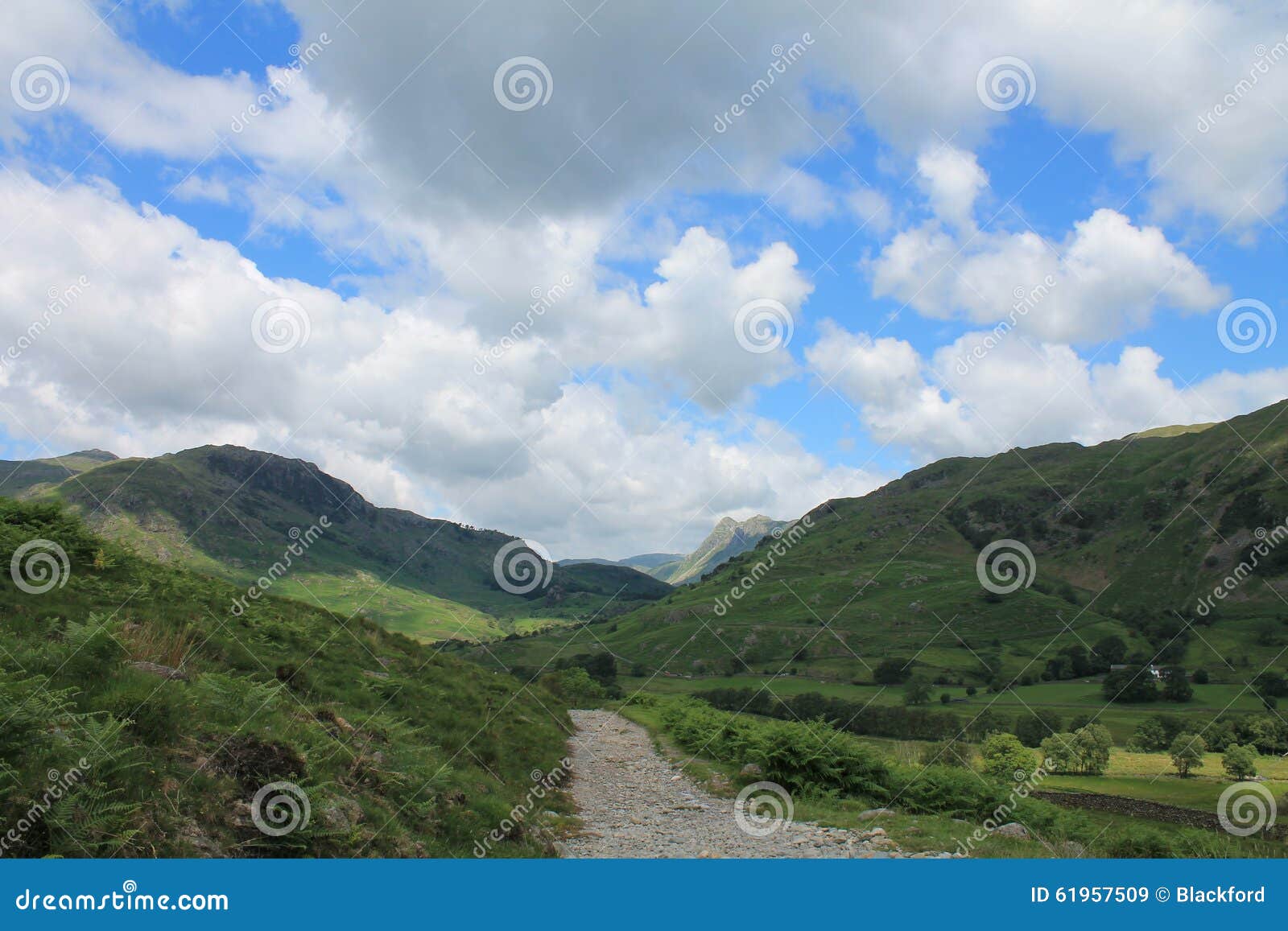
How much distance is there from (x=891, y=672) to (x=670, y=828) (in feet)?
518

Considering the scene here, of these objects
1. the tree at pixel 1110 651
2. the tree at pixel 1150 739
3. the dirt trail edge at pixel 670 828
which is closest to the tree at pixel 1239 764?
the tree at pixel 1150 739

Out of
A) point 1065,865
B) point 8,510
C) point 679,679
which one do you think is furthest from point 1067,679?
point 8,510

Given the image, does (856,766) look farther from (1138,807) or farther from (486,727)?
(1138,807)

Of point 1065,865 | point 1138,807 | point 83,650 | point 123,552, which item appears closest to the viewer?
point 1065,865

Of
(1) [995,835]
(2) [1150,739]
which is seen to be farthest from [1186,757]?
(1) [995,835]

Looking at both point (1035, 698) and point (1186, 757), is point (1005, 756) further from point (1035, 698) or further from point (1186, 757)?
point (1035, 698)

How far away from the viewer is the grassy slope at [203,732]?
7.70 m

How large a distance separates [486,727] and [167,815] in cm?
1332

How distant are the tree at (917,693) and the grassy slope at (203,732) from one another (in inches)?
4693

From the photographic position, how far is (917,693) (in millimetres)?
124188

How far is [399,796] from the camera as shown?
11.4 meters

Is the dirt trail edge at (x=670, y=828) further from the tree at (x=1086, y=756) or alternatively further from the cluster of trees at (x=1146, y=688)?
the cluster of trees at (x=1146, y=688)

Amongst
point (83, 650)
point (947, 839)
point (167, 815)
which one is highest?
point (83, 650)

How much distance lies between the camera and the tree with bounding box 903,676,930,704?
121500 millimetres
